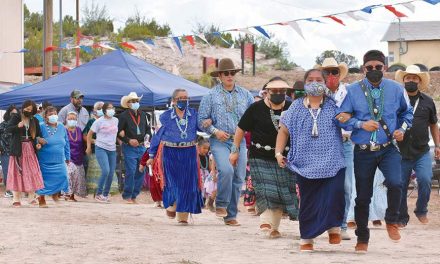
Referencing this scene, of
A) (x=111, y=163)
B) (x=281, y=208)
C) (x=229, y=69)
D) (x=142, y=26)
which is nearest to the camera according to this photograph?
(x=281, y=208)

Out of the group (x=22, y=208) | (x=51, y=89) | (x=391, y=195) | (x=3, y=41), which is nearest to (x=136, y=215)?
(x=22, y=208)

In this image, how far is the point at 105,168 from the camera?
20.3 metres

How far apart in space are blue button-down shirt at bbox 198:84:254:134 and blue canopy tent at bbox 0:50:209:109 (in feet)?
31.6

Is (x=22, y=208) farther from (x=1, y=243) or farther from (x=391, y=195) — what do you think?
(x=391, y=195)

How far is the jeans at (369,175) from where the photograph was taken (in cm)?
1088

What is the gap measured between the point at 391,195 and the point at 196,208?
13.3 ft

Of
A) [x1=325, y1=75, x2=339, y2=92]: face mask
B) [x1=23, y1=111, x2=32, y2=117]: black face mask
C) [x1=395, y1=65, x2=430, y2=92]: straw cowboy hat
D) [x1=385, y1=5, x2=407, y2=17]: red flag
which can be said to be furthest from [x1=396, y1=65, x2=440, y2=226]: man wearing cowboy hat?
[x1=23, y1=111, x2=32, y2=117]: black face mask

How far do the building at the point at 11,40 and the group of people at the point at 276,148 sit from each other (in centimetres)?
1426

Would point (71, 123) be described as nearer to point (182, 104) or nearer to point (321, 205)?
point (182, 104)

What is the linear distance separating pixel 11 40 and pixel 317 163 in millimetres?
26173

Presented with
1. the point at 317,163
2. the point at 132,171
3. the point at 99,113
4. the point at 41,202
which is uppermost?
the point at 317,163

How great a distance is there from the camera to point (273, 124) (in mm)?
12688

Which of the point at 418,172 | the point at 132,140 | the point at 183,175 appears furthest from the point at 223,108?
the point at 132,140

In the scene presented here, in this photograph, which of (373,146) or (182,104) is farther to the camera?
(182,104)
